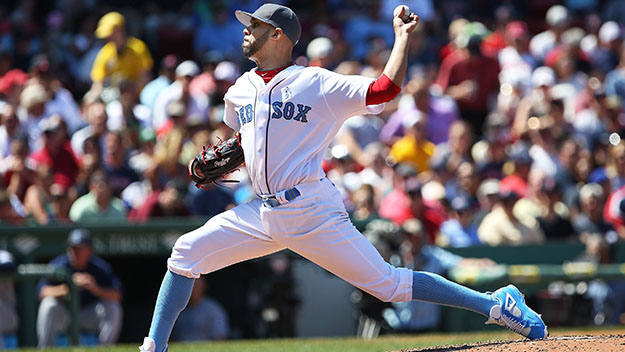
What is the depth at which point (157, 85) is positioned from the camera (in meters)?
12.0

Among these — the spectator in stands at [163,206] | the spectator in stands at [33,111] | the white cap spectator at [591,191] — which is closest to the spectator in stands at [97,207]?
the spectator in stands at [163,206]

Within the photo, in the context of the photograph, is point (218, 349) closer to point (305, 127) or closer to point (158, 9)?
point (305, 127)

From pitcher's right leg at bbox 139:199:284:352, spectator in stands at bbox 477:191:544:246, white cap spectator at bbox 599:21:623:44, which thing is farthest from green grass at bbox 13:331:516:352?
white cap spectator at bbox 599:21:623:44

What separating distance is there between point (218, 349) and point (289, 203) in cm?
296

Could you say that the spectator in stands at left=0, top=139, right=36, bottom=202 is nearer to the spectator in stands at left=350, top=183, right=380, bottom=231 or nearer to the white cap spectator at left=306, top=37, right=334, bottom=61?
the spectator in stands at left=350, top=183, right=380, bottom=231

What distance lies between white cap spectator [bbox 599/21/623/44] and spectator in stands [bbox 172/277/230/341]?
7.34 meters

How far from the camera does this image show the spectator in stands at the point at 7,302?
8555 mm

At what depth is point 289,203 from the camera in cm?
488

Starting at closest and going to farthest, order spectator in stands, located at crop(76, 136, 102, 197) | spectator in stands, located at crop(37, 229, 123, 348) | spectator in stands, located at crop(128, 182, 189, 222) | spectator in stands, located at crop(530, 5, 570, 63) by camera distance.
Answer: spectator in stands, located at crop(37, 229, 123, 348), spectator in stands, located at crop(128, 182, 189, 222), spectator in stands, located at crop(76, 136, 102, 197), spectator in stands, located at crop(530, 5, 570, 63)

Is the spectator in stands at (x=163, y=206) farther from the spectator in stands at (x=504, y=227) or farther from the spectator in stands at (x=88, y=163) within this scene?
the spectator in stands at (x=504, y=227)

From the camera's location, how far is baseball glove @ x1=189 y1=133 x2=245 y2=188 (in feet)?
17.1

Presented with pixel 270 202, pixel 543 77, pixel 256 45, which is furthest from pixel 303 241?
pixel 543 77

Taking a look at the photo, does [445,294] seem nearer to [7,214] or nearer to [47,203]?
[7,214]

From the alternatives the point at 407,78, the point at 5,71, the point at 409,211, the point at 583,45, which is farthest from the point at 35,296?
the point at 583,45
